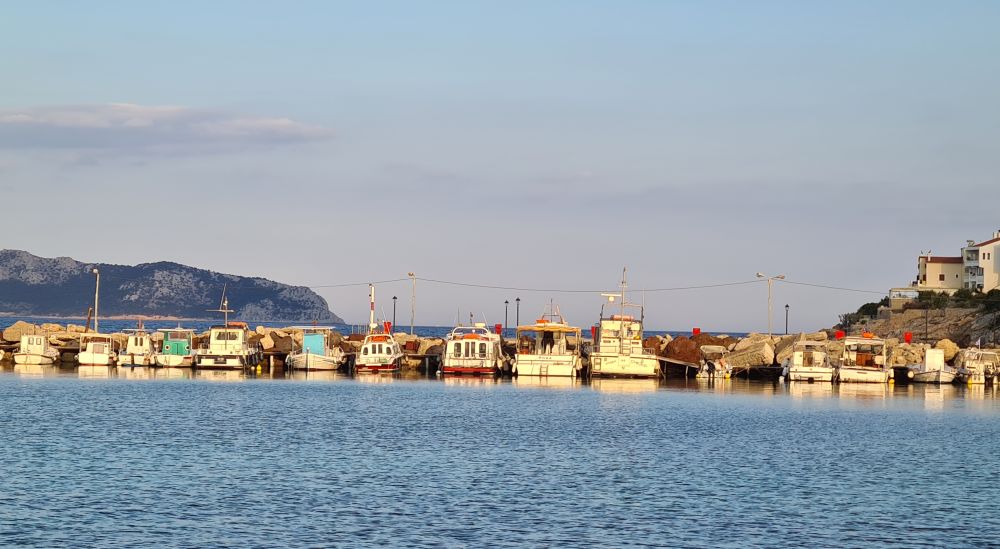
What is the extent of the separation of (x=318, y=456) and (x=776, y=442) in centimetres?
1989

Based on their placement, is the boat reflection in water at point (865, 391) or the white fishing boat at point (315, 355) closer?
the boat reflection in water at point (865, 391)

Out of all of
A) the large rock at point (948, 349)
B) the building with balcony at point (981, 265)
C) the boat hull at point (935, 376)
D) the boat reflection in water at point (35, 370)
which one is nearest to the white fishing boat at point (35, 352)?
the boat reflection in water at point (35, 370)

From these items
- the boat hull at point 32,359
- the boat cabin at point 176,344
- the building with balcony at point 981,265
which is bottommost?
the boat hull at point 32,359

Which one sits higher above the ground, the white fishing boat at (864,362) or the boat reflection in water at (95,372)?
the white fishing boat at (864,362)

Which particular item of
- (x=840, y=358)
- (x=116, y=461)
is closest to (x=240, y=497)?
(x=116, y=461)

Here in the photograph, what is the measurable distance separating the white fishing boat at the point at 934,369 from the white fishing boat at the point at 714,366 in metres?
14.9

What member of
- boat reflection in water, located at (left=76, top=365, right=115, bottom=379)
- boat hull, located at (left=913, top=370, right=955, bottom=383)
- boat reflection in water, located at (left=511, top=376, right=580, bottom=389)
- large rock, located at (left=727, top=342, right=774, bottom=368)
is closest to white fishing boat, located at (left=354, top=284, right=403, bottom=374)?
boat reflection in water, located at (left=511, top=376, right=580, bottom=389)

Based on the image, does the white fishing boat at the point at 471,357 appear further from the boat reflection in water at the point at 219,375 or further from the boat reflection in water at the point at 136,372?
the boat reflection in water at the point at 136,372

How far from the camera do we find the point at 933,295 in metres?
147

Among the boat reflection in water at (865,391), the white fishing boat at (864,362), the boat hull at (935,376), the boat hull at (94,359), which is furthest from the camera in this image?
the boat hull at (94,359)

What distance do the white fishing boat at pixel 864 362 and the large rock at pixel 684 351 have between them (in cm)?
1349

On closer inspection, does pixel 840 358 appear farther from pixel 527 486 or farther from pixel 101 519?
pixel 101 519

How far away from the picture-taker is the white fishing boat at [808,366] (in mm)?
92312

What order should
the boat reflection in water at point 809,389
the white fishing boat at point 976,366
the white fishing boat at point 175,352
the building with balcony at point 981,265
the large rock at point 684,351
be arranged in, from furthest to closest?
1. the building with balcony at point 981,265
2. the large rock at point 684,351
3. the white fishing boat at point 175,352
4. the white fishing boat at point 976,366
5. the boat reflection in water at point 809,389
